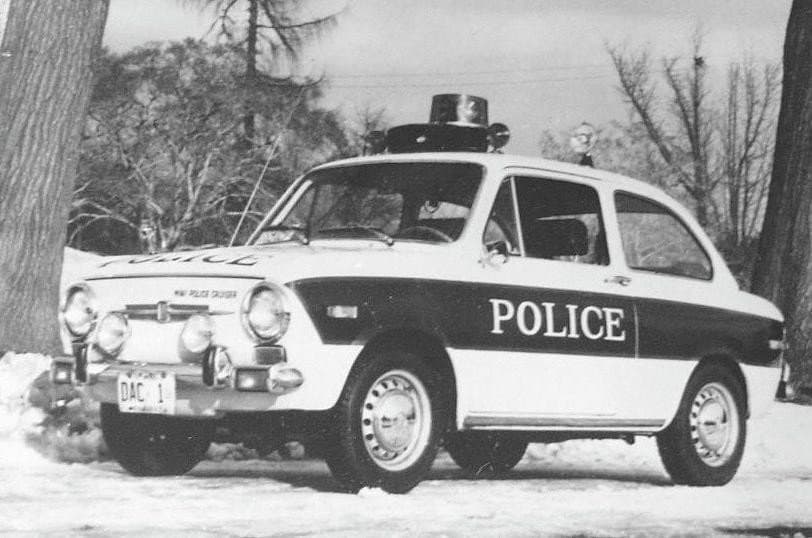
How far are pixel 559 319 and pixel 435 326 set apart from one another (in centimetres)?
100

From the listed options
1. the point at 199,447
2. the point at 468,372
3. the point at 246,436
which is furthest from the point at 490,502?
the point at 199,447

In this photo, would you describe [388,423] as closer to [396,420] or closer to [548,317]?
[396,420]

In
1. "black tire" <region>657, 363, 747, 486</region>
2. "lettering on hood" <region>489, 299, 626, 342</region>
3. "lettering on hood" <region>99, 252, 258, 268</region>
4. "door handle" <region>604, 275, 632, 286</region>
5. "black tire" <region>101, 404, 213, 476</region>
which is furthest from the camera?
"black tire" <region>657, 363, 747, 486</region>

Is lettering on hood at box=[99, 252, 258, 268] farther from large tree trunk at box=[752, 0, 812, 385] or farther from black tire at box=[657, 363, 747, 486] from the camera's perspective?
large tree trunk at box=[752, 0, 812, 385]

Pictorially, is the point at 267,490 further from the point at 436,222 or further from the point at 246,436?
the point at 436,222

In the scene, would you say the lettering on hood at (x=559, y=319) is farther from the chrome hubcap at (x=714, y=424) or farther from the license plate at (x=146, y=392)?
the license plate at (x=146, y=392)

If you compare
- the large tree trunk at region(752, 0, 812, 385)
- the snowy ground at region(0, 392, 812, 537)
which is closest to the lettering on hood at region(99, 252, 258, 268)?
the snowy ground at region(0, 392, 812, 537)

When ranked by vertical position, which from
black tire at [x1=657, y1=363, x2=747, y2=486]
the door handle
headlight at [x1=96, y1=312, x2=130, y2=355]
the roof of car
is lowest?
black tire at [x1=657, y1=363, x2=747, y2=486]

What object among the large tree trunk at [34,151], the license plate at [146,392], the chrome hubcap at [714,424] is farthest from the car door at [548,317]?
the large tree trunk at [34,151]

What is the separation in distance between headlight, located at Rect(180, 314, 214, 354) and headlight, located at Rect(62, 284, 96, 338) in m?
0.77

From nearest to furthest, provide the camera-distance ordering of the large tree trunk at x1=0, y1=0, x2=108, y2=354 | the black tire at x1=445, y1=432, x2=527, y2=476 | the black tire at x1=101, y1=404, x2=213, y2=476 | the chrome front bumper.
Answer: the chrome front bumper
the black tire at x1=101, y1=404, x2=213, y2=476
the black tire at x1=445, y1=432, x2=527, y2=476
the large tree trunk at x1=0, y1=0, x2=108, y2=354

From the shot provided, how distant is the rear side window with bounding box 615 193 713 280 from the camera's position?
30.4ft

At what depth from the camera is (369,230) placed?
827 centimetres

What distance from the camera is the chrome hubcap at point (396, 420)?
749 cm
